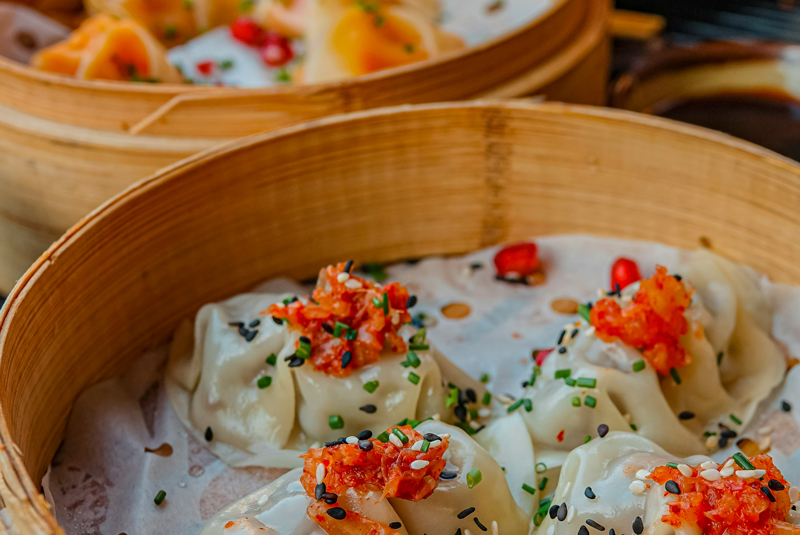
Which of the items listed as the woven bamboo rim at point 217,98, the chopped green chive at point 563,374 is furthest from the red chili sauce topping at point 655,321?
the woven bamboo rim at point 217,98

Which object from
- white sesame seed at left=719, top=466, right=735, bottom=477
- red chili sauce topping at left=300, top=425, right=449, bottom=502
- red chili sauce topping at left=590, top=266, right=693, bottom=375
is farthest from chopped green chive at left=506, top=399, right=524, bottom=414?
white sesame seed at left=719, top=466, right=735, bottom=477

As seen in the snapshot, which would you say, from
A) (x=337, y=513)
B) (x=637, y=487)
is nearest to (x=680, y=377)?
(x=637, y=487)

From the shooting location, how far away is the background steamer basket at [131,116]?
283cm

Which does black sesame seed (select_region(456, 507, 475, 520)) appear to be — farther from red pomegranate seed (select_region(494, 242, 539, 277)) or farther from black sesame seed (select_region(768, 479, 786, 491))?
red pomegranate seed (select_region(494, 242, 539, 277))

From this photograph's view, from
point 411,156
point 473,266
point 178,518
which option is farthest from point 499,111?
point 178,518

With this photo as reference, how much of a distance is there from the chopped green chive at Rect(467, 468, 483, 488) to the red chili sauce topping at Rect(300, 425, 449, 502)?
0.10 metres

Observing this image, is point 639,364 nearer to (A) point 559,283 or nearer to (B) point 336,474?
(A) point 559,283

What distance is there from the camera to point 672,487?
1447 millimetres

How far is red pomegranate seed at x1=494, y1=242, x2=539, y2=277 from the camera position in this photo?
2.63m

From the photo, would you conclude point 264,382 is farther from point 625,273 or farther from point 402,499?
point 625,273

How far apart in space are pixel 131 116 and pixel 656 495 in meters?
2.44

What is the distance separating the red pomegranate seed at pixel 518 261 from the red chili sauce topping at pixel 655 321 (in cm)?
63

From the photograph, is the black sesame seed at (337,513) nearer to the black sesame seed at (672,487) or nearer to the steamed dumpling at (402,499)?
the steamed dumpling at (402,499)

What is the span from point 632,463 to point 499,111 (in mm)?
1426
